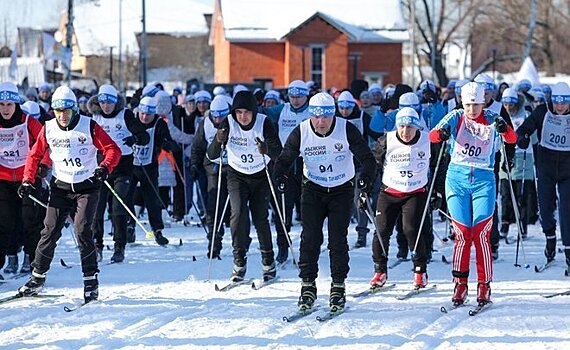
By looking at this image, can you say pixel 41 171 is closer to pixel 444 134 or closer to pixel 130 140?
pixel 130 140

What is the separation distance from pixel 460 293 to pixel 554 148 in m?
2.87

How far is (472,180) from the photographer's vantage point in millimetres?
9781

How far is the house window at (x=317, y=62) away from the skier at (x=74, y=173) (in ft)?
156

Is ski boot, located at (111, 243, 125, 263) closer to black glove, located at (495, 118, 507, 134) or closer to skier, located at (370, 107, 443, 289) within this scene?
skier, located at (370, 107, 443, 289)

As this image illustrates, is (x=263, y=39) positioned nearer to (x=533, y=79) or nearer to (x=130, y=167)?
(x=533, y=79)

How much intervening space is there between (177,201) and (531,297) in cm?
836

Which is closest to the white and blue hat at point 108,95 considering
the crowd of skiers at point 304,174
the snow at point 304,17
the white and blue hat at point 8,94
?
the crowd of skiers at point 304,174

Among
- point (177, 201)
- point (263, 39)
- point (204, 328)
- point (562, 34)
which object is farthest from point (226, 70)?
point (204, 328)

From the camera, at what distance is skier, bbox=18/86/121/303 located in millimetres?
10141

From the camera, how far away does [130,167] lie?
13.5m

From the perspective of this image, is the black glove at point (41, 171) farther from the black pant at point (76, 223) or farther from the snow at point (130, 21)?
the snow at point (130, 21)

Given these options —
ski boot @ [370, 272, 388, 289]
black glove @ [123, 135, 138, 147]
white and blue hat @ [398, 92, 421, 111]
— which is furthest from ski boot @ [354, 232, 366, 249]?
black glove @ [123, 135, 138, 147]

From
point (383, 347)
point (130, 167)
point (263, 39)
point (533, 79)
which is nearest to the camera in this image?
point (383, 347)

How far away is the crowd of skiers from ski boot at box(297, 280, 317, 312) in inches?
0.5
